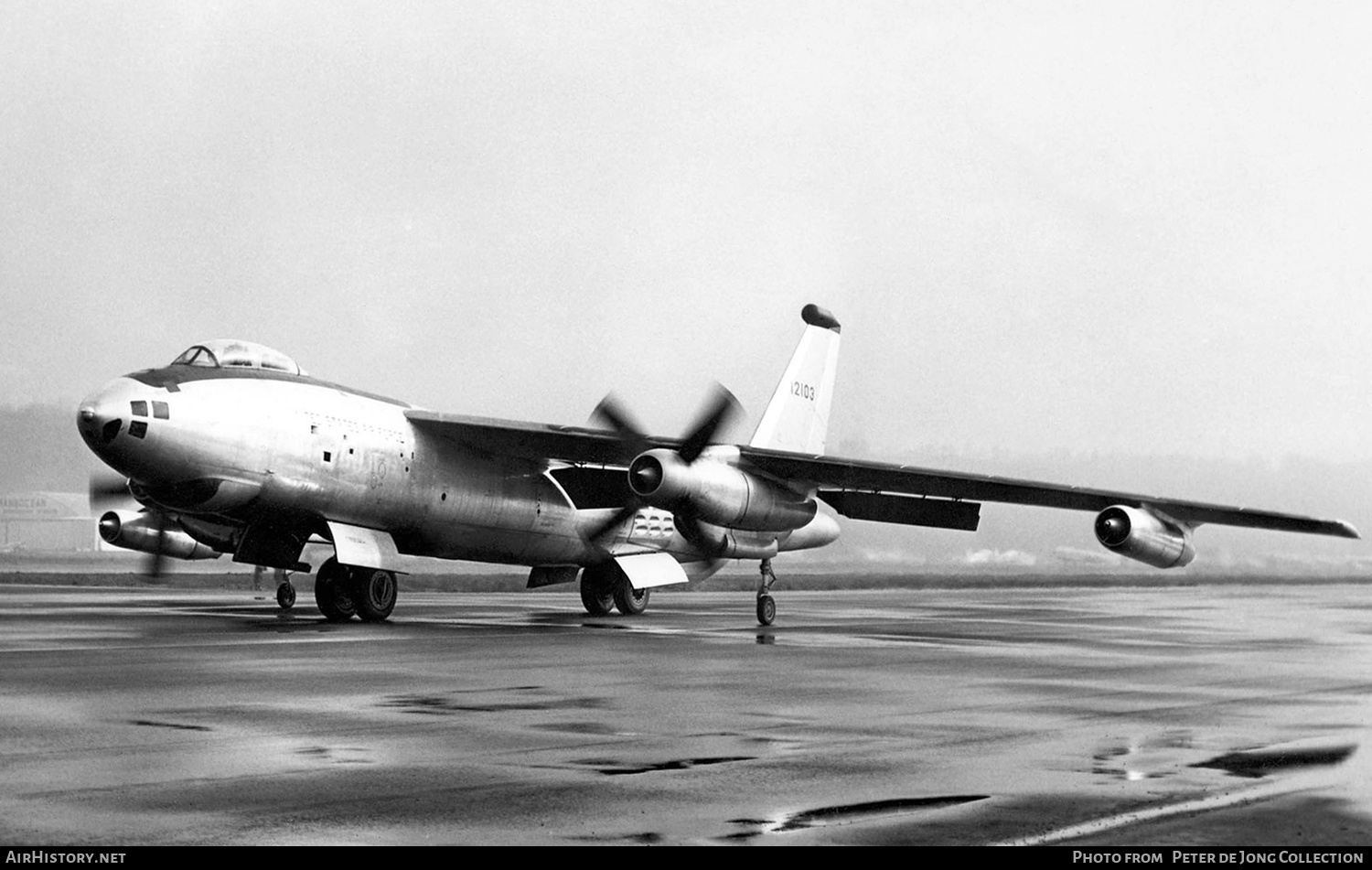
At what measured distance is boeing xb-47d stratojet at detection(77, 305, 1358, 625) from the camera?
2412cm

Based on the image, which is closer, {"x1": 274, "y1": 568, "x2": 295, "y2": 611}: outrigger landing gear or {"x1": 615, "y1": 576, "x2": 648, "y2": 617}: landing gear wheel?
→ {"x1": 274, "y1": 568, "x2": 295, "y2": 611}: outrigger landing gear

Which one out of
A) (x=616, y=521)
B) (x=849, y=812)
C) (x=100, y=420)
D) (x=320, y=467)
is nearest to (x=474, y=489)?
(x=616, y=521)

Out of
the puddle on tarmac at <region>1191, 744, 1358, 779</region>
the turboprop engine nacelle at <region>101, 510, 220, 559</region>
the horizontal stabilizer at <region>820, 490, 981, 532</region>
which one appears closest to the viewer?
the puddle on tarmac at <region>1191, 744, 1358, 779</region>

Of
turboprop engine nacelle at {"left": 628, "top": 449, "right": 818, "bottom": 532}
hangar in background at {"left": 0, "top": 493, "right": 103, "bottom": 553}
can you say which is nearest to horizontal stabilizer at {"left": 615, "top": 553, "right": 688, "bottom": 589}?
turboprop engine nacelle at {"left": 628, "top": 449, "right": 818, "bottom": 532}

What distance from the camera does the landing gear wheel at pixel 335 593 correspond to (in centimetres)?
2672

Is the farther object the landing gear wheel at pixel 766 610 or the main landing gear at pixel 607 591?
the main landing gear at pixel 607 591

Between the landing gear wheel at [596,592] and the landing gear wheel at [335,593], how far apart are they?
6474 millimetres

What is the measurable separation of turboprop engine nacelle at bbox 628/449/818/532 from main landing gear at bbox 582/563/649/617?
465 centimetres

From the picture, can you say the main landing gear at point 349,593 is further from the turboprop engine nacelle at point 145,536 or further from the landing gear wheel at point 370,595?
the turboprop engine nacelle at point 145,536

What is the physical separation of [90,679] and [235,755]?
5589 millimetres

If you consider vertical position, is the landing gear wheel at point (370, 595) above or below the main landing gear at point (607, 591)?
above

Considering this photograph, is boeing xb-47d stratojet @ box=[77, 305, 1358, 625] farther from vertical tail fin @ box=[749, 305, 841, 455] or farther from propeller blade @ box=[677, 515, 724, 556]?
vertical tail fin @ box=[749, 305, 841, 455]

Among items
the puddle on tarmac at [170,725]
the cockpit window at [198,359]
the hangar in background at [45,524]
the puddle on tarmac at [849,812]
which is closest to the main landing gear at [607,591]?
the cockpit window at [198,359]

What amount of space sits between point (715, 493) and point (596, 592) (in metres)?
6.39
